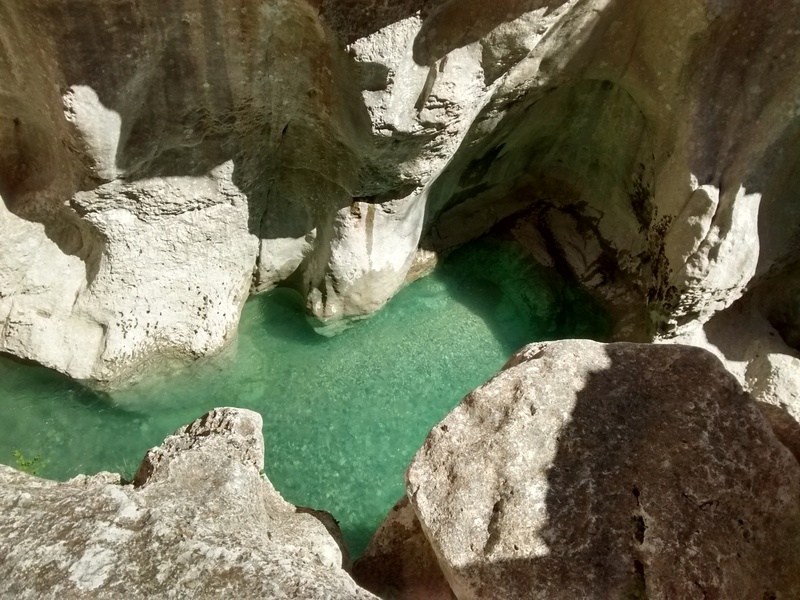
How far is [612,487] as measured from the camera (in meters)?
2.49

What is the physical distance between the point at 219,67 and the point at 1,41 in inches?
43.0

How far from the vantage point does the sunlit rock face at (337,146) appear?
10.7 ft

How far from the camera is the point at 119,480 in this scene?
305 centimetres

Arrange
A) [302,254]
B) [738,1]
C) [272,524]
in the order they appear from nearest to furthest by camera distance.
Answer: [272,524], [738,1], [302,254]

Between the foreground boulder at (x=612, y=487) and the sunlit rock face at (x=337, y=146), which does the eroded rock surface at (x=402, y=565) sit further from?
the sunlit rock face at (x=337, y=146)

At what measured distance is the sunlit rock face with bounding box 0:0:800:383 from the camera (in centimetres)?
326

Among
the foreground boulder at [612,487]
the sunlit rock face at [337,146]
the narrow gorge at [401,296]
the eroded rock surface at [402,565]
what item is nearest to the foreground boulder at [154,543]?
the narrow gorge at [401,296]

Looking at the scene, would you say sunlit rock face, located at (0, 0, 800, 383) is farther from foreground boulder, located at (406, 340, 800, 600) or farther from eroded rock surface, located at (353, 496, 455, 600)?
eroded rock surface, located at (353, 496, 455, 600)

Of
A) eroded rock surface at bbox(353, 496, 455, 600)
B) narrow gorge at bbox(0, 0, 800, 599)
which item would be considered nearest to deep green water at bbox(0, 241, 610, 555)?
narrow gorge at bbox(0, 0, 800, 599)

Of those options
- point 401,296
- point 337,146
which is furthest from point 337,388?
point 337,146

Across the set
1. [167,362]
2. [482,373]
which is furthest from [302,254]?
[482,373]

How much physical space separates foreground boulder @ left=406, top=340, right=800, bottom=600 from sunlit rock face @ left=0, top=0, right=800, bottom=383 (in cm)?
178

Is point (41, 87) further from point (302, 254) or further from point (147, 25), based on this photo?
point (302, 254)

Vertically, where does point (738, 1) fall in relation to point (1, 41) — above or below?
above
